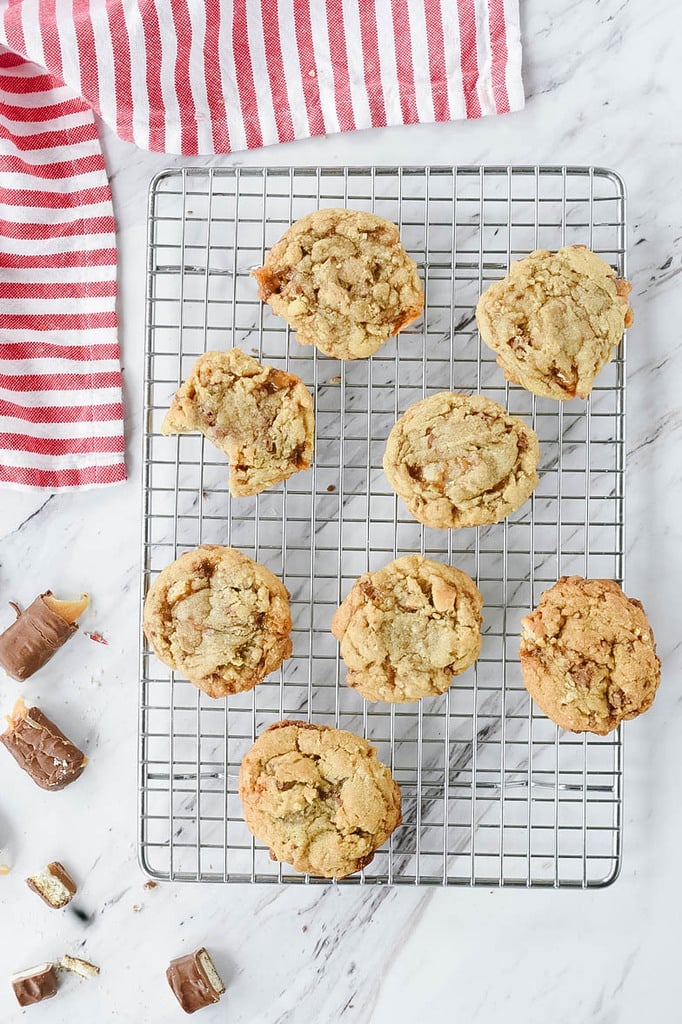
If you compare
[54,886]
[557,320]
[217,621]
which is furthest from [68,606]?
[557,320]

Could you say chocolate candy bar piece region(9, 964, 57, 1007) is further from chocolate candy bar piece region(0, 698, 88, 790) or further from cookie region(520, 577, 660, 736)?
cookie region(520, 577, 660, 736)

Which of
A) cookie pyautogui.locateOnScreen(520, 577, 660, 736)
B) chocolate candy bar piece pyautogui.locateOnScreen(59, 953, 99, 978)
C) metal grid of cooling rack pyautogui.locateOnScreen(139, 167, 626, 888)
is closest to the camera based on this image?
cookie pyautogui.locateOnScreen(520, 577, 660, 736)

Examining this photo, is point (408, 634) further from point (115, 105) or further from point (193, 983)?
point (115, 105)

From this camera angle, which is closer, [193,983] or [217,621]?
[217,621]

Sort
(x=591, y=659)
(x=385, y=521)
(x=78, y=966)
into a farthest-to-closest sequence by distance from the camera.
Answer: (x=78, y=966) → (x=385, y=521) → (x=591, y=659)

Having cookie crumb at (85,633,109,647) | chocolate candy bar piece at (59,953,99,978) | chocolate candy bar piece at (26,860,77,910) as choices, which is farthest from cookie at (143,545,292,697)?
chocolate candy bar piece at (59,953,99,978)

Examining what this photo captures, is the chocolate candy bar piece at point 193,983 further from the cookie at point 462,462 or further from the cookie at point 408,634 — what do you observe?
the cookie at point 462,462
